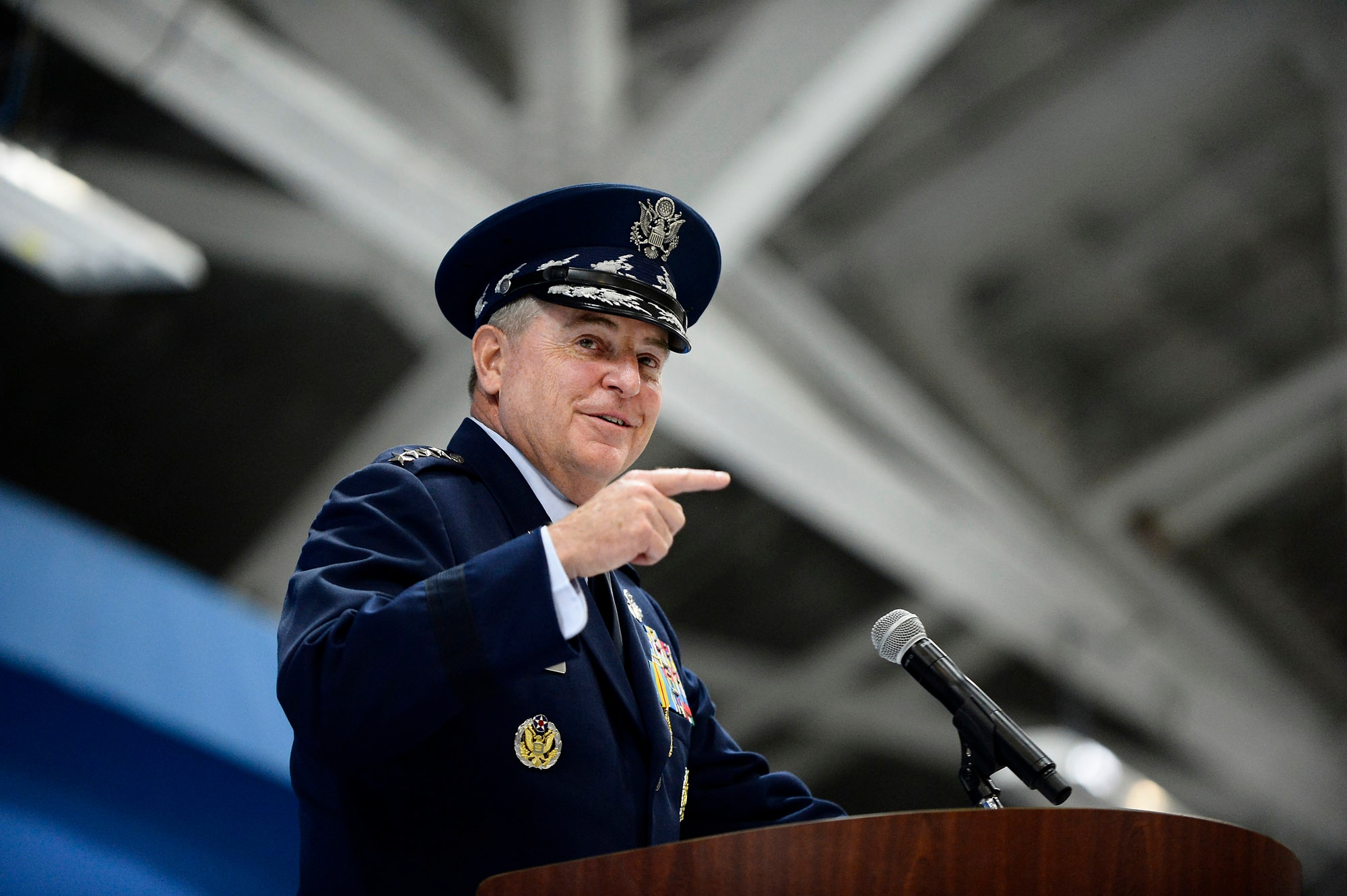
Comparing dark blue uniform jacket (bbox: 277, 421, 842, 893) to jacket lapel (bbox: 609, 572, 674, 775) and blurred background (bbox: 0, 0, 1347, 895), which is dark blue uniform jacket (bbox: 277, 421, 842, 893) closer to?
jacket lapel (bbox: 609, 572, 674, 775)

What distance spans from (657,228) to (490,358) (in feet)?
0.94

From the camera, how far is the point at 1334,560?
6953 millimetres

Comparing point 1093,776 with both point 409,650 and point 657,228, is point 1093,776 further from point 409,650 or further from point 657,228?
point 409,650

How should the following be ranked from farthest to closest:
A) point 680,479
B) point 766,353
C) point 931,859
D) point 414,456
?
point 766,353, point 414,456, point 680,479, point 931,859

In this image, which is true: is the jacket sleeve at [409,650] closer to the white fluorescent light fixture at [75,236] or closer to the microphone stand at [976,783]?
the microphone stand at [976,783]

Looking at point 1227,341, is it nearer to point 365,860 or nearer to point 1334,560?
point 1334,560

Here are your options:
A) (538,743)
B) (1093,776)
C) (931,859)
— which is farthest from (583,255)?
(1093,776)

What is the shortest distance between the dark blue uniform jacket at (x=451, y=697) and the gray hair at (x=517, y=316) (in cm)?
14

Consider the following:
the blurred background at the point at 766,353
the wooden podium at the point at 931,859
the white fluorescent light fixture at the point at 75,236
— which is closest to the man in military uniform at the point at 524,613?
the wooden podium at the point at 931,859

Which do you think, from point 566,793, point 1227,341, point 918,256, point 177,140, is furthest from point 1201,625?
point 566,793

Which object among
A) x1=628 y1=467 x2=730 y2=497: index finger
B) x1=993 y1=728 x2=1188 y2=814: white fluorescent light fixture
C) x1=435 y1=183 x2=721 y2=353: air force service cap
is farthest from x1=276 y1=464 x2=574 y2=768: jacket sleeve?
x1=993 y1=728 x2=1188 y2=814: white fluorescent light fixture

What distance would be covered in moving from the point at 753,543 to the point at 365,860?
560 cm

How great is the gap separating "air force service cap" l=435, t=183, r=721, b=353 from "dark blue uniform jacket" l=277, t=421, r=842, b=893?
214 mm

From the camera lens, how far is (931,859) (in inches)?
35.6
